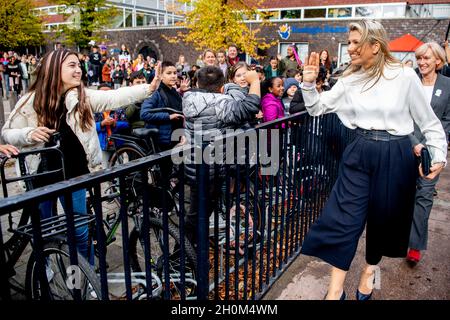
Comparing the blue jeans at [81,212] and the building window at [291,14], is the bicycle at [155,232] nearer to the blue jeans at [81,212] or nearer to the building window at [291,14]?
the blue jeans at [81,212]

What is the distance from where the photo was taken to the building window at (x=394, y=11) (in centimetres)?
2527

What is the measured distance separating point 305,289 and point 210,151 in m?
1.65

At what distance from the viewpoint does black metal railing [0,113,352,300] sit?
5.45ft

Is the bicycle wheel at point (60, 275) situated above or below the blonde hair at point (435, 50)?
below

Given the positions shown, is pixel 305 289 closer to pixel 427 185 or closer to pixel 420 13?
pixel 427 185

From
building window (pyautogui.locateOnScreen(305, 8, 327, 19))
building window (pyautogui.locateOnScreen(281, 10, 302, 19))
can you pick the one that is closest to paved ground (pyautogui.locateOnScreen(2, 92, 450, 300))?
building window (pyautogui.locateOnScreen(305, 8, 327, 19))

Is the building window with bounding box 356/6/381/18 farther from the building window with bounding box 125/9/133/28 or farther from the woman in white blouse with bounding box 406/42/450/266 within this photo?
the woman in white blouse with bounding box 406/42/450/266

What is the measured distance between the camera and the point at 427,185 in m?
3.65

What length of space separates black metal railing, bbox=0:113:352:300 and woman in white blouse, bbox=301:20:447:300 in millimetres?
460

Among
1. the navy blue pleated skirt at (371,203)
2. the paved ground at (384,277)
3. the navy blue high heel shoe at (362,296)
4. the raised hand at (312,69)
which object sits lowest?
the paved ground at (384,277)

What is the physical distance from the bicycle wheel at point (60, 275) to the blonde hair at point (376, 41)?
2.17m

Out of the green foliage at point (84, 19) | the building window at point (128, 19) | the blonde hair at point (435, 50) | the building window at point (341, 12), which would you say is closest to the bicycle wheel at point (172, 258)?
the blonde hair at point (435, 50)

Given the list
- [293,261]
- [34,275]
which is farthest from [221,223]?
[34,275]

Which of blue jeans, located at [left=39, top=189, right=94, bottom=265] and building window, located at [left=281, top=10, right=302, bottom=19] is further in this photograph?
building window, located at [left=281, top=10, right=302, bottom=19]
